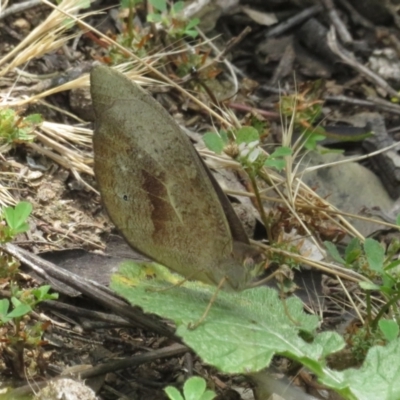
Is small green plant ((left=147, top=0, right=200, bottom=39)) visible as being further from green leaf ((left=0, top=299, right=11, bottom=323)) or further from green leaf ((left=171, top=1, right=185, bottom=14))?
green leaf ((left=0, top=299, right=11, bottom=323))

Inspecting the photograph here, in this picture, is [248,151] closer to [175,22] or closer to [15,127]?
[15,127]

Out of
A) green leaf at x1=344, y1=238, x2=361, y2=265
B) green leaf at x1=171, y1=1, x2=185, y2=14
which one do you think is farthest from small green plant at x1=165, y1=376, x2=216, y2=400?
green leaf at x1=171, y1=1, x2=185, y2=14

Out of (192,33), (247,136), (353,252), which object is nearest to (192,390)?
(353,252)

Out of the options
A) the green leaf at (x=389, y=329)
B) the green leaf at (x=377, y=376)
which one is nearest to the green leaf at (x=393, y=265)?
the green leaf at (x=389, y=329)

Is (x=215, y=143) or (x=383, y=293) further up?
(x=215, y=143)

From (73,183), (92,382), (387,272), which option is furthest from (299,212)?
(92,382)

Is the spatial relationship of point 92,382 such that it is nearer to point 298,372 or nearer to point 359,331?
point 298,372
